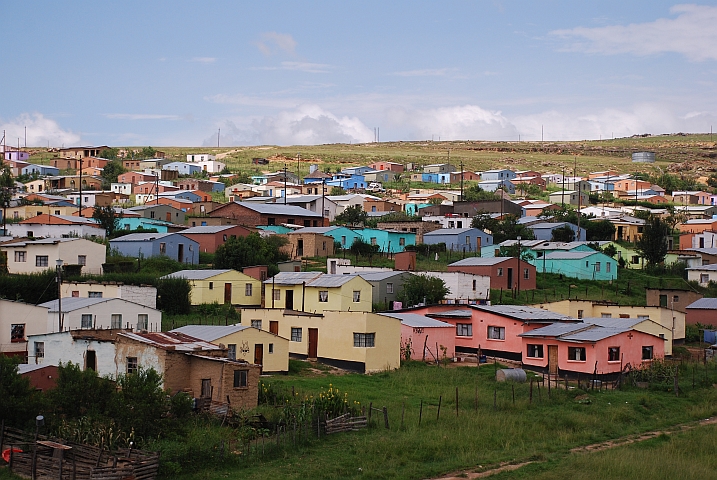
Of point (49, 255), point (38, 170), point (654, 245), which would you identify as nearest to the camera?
point (49, 255)

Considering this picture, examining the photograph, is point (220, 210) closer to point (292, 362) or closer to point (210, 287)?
point (210, 287)

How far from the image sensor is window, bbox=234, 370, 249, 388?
91.5 feet

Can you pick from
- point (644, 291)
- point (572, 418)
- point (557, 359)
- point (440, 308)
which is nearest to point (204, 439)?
point (572, 418)

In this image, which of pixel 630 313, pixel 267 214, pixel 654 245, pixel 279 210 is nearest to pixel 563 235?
pixel 654 245

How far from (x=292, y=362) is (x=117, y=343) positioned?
9.68 metres

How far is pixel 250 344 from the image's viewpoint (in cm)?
3316

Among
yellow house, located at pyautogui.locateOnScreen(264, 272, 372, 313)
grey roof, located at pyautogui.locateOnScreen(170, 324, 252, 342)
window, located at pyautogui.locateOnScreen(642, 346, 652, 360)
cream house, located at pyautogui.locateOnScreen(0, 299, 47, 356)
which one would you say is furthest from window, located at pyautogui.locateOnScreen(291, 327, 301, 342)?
window, located at pyautogui.locateOnScreen(642, 346, 652, 360)

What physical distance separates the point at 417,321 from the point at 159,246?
23032 millimetres

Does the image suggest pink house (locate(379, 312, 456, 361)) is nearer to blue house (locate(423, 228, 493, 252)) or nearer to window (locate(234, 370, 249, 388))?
window (locate(234, 370, 249, 388))

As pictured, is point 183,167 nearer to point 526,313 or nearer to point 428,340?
point 526,313

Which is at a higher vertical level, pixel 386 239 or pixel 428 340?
pixel 386 239

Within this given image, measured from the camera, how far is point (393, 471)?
74.4 ft

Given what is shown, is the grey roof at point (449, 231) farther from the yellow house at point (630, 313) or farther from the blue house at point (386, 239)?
the yellow house at point (630, 313)

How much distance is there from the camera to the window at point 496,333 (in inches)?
1590
